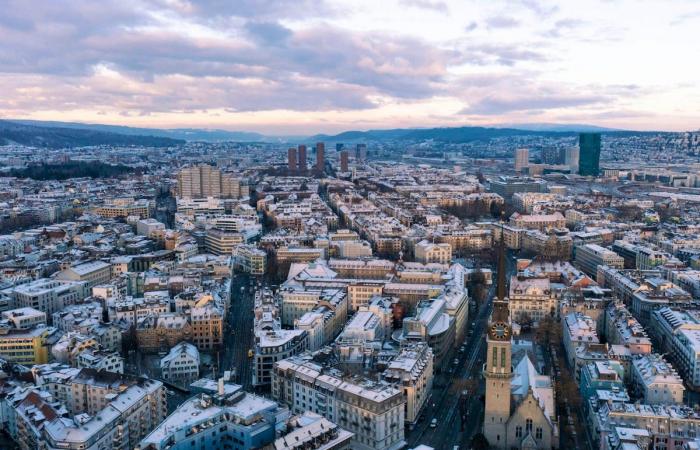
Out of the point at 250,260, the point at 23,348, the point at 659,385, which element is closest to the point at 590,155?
the point at 250,260

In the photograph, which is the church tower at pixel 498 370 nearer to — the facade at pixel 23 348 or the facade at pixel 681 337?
the facade at pixel 681 337

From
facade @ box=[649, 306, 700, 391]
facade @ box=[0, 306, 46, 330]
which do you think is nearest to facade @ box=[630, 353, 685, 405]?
facade @ box=[649, 306, 700, 391]

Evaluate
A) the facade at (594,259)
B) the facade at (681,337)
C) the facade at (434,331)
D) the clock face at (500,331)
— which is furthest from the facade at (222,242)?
the clock face at (500,331)

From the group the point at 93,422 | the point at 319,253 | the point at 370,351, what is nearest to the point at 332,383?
the point at 370,351

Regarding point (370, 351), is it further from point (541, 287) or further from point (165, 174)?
point (165, 174)

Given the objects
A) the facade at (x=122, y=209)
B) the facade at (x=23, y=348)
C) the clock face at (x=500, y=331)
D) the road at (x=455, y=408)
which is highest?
the clock face at (x=500, y=331)

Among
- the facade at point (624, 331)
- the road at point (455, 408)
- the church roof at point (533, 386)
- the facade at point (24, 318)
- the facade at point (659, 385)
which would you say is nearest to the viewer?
the church roof at point (533, 386)

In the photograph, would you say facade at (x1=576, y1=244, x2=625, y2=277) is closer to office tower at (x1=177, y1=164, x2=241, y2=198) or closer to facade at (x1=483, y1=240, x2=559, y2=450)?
facade at (x1=483, y1=240, x2=559, y2=450)
